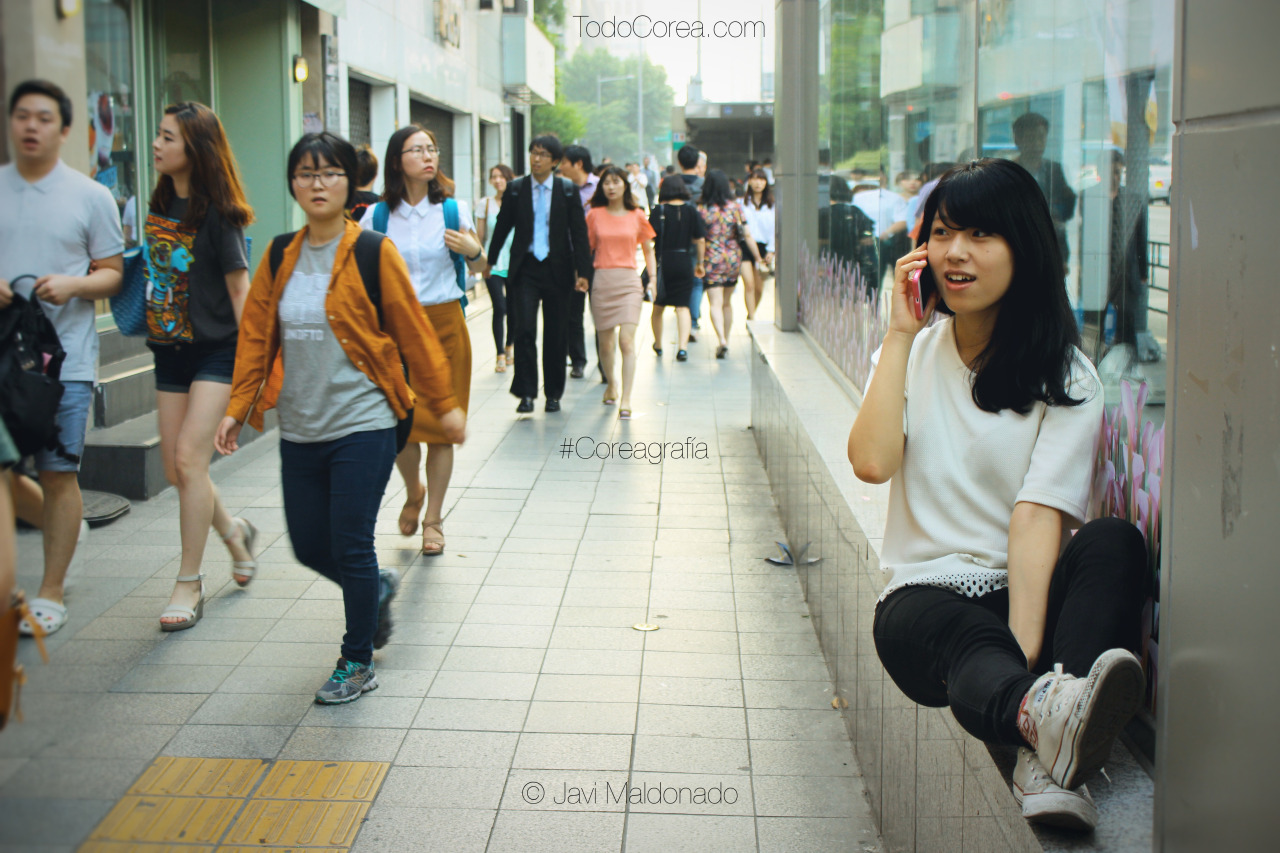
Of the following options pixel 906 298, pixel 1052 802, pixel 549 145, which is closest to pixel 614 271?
pixel 549 145

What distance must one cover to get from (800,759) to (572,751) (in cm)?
67

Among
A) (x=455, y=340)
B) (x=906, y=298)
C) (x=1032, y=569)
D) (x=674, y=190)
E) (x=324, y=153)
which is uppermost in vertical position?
(x=674, y=190)

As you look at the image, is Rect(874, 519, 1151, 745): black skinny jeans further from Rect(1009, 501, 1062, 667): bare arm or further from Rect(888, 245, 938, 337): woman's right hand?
Rect(888, 245, 938, 337): woman's right hand

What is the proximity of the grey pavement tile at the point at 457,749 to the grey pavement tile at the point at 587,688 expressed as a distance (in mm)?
334

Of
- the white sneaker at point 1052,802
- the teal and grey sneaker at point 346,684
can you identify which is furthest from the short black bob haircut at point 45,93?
the teal and grey sneaker at point 346,684

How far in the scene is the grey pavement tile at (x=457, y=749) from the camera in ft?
11.6

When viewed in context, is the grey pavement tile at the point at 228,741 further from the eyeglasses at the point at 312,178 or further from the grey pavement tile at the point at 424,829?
the eyeglasses at the point at 312,178

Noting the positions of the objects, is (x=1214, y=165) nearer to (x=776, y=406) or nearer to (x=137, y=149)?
(x=137, y=149)

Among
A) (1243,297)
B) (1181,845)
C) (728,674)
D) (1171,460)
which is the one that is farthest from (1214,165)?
(728,674)

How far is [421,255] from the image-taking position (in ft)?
19.3

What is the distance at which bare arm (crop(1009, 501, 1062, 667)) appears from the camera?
96.6 inches

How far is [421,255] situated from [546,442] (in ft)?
8.70

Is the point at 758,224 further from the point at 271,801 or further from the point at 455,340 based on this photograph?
the point at 271,801

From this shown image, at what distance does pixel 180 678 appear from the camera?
13.2 feet
